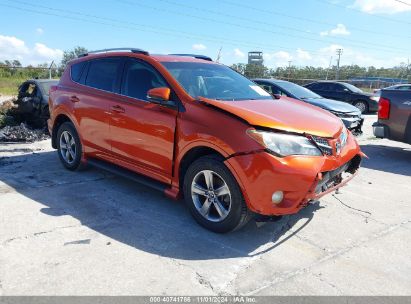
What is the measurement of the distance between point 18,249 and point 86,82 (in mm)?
2846

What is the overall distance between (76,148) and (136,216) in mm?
2015

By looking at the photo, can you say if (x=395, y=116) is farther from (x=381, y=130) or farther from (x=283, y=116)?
(x=283, y=116)

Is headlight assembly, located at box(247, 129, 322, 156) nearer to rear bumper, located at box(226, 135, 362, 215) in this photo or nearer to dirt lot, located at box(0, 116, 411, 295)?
rear bumper, located at box(226, 135, 362, 215)

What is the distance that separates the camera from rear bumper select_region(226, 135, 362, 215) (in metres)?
3.42

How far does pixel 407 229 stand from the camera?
4246 millimetres

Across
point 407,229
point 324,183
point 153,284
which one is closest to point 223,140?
point 324,183

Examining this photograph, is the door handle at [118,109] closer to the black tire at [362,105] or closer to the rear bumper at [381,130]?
the rear bumper at [381,130]

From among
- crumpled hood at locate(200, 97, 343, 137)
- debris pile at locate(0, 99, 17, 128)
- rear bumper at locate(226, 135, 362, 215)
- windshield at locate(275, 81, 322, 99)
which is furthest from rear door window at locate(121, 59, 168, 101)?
debris pile at locate(0, 99, 17, 128)

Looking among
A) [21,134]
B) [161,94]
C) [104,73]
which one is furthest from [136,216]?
[21,134]

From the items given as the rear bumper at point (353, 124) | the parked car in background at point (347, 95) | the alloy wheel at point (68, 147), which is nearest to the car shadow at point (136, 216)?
the alloy wheel at point (68, 147)

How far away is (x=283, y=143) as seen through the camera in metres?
3.52

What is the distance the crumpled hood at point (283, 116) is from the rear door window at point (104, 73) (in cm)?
161

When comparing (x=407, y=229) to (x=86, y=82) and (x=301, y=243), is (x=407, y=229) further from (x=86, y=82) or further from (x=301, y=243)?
(x=86, y=82)

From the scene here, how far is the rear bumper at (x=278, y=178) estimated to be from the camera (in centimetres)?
342
